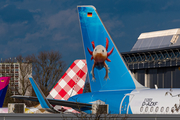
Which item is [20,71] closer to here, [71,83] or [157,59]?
[157,59]

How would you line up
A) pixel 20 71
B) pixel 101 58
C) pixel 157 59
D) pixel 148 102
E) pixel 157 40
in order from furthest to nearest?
pixel 20 71
pixel 157 40
pixel 157 59
pixel 101 58
pixel 148 102

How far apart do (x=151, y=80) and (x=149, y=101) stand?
3702 cm

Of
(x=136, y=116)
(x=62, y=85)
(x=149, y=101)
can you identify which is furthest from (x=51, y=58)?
(x=136, y=116)

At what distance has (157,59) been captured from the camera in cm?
4997

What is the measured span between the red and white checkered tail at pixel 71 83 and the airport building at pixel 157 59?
25.1 metres

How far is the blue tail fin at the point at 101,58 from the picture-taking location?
18500mm

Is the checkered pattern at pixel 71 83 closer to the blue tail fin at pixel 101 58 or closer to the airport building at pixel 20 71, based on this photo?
the blue tail fin at pixel 101 58

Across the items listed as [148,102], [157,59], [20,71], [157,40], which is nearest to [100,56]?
[148,102]

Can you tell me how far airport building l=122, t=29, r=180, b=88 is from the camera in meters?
47.7

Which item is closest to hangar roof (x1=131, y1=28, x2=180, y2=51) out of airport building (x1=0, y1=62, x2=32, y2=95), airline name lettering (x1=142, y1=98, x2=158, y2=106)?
airport building (x1=0, y1=62, x2=32, y2=95)

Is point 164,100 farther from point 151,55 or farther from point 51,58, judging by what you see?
point 51,58

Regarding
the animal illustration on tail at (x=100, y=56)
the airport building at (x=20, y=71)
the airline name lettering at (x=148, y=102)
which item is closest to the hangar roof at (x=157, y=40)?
the airport building at (x=20, y=71)

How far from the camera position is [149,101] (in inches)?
594

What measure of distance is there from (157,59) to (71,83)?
2800 cm
